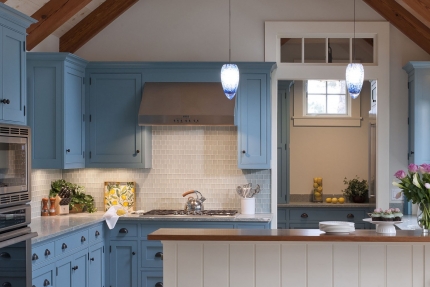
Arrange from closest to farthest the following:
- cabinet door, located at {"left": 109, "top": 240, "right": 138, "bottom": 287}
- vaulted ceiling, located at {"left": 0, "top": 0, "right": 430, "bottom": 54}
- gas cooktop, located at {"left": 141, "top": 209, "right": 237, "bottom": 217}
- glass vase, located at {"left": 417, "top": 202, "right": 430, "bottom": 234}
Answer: glass vase, located at {"left": 417, "top": 202, "right": 430, "bottom": 234} → vaulted ceiling, located at {"left": 0, "top": 0, "right": 430, "bottom": 54} → cabinet door, located at {"left": 109, "top": 240, "right": 138, "bottom": 287} → gas cooktop, located at {"left": 141, "top": 209, "right": 237, "bottom": 217}

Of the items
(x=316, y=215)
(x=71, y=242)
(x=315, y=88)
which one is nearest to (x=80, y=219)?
(x=71, y=242)

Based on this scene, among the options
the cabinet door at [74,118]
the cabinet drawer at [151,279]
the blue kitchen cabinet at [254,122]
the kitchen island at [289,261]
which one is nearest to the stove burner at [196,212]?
the blue kitchen cabinet at [254,122]

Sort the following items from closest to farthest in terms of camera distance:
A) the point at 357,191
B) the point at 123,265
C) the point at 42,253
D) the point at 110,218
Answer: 1. the point at 42,253
2. the point at 110,218
3. the point at 123,265
4. the point at 357,191

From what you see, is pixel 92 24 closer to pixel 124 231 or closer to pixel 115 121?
pixel 115 121

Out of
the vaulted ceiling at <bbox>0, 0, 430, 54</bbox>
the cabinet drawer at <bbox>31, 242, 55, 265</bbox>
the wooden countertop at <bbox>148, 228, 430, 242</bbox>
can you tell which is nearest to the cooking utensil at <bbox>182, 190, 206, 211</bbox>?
the cabinet drawer at <bbox>31, 242, 55, 265</bbox>

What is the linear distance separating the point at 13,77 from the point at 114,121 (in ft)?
7.32

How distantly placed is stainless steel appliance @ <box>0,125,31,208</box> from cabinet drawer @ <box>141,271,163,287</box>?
2305 millimetres

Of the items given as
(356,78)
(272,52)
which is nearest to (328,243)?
(356,78)

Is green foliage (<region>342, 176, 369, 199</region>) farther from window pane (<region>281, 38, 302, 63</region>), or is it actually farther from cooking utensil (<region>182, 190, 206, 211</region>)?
cooking utensil (<region>182, 190, 206, 211</region>)

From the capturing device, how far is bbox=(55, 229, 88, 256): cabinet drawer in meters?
5.04

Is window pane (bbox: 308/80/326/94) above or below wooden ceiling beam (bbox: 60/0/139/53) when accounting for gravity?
below

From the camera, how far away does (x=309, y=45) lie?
815 cm

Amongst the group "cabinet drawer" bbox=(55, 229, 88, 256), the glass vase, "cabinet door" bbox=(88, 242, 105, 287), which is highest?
the glass vase

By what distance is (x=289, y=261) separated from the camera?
13.7 ft
